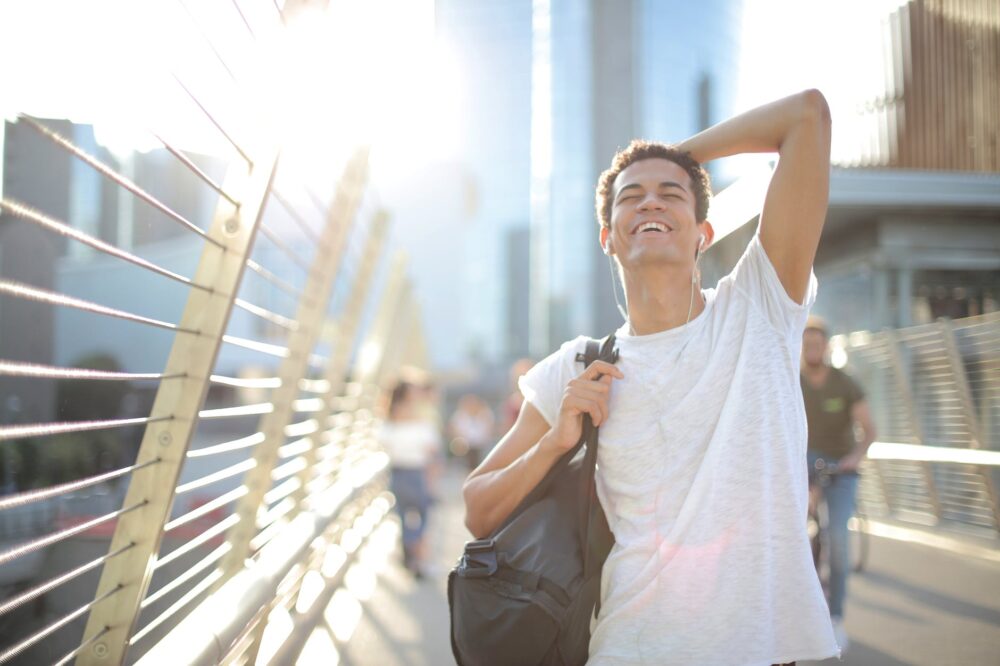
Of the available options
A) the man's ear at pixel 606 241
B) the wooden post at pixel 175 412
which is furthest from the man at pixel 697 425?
the wooden post at pixel 175 412

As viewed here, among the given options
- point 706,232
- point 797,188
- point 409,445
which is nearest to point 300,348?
point 706,232

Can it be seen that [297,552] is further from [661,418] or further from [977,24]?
[977,24]

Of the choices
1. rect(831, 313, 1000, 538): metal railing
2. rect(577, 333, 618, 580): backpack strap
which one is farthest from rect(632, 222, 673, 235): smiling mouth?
rect(831, 313, 1000, 538): metal railing

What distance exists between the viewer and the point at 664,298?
6.68 ft

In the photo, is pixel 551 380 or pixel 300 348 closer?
pixel 551 380

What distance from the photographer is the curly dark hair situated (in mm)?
2164

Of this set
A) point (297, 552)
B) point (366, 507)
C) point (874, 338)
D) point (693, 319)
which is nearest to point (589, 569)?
point (693, 319)

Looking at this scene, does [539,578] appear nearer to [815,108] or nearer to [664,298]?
[664,298]

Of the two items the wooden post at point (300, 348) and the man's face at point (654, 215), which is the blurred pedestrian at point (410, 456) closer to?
the wooden post at point (300, 348)

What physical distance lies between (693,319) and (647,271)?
0.16 m

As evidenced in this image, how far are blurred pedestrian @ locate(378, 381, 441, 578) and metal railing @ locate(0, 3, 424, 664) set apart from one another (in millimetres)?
1136

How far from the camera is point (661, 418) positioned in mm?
1919

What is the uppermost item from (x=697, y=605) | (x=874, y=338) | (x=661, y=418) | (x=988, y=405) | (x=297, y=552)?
(x=874, y=338)

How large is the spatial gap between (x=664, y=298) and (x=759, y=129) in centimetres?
45
